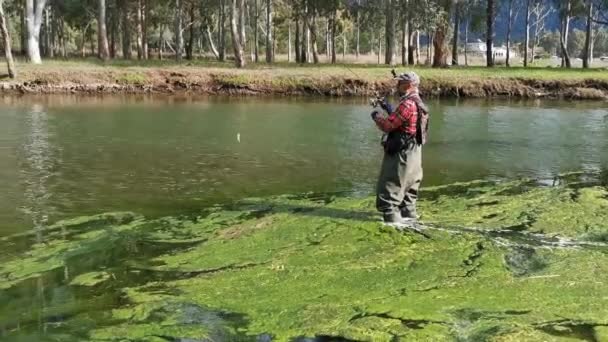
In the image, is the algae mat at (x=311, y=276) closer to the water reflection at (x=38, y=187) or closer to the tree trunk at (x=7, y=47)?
the water reflection at (x=38, y=187)

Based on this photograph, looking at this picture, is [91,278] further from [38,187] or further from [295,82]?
[295,82]

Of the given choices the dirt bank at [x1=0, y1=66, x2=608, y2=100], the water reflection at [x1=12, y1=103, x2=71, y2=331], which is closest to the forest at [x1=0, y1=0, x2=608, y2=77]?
the dirt bank at [x1=0, y1=66, x2=608, y2=100]

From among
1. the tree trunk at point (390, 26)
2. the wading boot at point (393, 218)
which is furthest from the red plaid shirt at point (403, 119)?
the tree trunk at point (390, 26)

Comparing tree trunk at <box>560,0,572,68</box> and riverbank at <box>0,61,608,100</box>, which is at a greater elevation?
tree trunk at <box>560,0,572,68</box>

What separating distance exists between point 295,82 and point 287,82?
45 centimetres

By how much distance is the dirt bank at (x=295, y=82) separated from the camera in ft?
121

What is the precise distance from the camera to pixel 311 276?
7.91 meters

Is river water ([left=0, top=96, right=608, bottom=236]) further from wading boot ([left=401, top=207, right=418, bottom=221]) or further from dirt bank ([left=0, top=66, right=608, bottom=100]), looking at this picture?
dirt bank ([left=0, top=66, right=608, bottom=100])

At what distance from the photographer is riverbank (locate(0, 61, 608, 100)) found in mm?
36938

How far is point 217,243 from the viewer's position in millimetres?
9328

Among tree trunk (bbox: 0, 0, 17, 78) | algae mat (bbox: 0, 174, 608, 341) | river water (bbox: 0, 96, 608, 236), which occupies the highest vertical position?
tree trunk (bbox: 0, 0, 17, 78)

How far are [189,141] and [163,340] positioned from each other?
14349 millimetres

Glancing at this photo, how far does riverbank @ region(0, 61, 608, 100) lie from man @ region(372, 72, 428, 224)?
27.0 metres

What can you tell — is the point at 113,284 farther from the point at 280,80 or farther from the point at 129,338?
the point at 280,80
